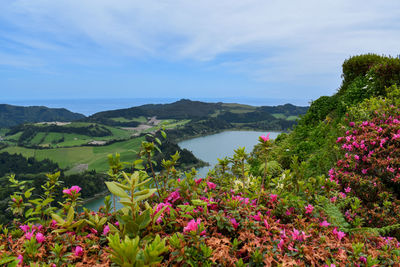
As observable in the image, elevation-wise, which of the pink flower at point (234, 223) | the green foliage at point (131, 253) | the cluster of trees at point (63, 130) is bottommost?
the cluster of trees at point (63, 130)

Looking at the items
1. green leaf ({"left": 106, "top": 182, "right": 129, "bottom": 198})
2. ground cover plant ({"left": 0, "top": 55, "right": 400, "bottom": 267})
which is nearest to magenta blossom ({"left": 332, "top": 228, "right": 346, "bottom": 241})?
ground cover plant ({"left": 0, "top": 55, "right": 400, "bottom": 267})

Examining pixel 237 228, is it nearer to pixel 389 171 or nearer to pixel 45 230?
pixel 45 230

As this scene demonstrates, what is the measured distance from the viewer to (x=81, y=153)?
415ft

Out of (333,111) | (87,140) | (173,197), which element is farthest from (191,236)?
(87,140)

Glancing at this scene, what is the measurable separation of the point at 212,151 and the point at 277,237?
121 m

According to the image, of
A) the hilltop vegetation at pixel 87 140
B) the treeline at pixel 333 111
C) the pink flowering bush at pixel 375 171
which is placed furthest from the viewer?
the hilltop vegetation at pixel 87 140

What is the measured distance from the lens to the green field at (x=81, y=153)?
370 feet

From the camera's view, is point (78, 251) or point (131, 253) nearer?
point (131, 253)

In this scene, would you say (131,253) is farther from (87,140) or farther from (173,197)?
(87,140)

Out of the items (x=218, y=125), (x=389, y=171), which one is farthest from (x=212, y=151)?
(x=389, y=171)

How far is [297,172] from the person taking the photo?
3490 millimetres

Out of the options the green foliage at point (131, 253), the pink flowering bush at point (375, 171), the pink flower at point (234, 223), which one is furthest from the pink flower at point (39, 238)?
the pink flowering bush at point (375, 171)

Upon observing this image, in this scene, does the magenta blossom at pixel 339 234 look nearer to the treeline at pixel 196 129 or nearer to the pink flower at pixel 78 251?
the pink flower at pixel 78 251

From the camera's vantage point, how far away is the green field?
11275 centimetres
